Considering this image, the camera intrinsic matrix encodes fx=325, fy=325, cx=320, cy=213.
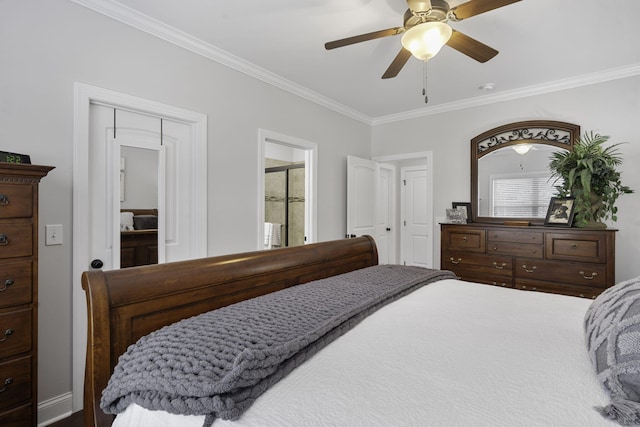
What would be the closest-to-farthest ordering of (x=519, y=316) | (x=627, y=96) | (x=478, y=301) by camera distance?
(x=519, y=316) → (x=478, y=301) → (x=627, y=96)

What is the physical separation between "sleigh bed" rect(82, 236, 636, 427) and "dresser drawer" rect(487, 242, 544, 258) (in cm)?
171

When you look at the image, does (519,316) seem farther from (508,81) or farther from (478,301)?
(508,81)

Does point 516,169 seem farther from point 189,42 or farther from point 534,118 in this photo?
point 189,42

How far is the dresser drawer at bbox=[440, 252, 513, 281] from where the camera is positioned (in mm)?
3338

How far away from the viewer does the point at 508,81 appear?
344cm

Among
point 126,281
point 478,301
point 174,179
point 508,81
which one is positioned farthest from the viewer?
point 508,81

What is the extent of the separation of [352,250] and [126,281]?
1520 mm

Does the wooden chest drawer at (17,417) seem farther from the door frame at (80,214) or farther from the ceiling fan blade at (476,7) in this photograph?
the ceiling fan blade at (476,7)

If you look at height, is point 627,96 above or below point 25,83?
above

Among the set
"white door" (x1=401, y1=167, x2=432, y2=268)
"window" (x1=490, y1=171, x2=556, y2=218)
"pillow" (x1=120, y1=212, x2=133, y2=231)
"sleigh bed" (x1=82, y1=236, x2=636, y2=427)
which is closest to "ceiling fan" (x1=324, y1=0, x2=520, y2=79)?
"sleigh bed" (x1=82, y1=236, x2=636, y2=427)

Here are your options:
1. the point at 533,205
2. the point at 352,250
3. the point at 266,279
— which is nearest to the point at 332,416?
the point at 266,279

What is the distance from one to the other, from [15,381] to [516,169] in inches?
177

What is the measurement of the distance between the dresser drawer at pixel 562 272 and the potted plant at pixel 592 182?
387mm

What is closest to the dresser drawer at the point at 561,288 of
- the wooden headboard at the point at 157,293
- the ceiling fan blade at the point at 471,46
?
the ceiling fan blade at the point at 471,46
